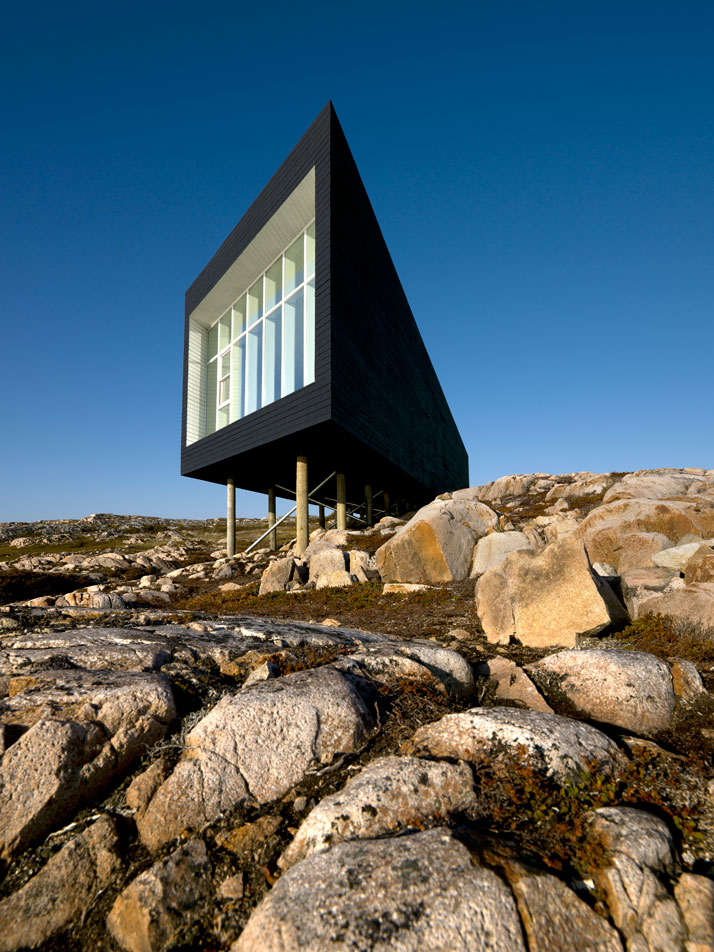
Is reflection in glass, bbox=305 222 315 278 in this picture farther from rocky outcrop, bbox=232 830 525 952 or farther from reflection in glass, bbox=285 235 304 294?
rocky outcrop, bbox=232 830 525 952

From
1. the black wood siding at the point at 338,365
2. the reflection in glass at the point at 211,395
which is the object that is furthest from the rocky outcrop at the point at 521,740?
the reflection in glass at the point at 211,395

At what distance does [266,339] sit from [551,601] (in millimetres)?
18892

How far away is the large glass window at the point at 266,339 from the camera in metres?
19.9

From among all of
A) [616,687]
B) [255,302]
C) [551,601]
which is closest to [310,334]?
[255,302]

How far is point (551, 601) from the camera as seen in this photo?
753cm

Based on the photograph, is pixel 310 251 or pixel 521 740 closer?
pixel 521 740

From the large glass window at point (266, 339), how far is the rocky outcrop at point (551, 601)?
42.7 ft

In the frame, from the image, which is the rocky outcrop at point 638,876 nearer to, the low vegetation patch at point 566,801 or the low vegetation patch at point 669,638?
the low vegetation patch at point 566,801

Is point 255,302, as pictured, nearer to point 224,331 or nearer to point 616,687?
point 224,331

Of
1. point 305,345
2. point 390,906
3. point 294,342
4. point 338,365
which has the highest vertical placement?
point 294,342

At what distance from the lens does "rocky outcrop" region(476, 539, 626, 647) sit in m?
7.23

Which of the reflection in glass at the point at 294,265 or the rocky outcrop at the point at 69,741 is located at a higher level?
the reflection in glass at the point at 294,265

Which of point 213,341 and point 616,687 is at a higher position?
point 213,341

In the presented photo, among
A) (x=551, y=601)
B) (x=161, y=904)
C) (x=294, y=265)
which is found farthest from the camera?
(x=294, y=265)
